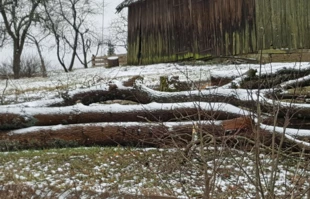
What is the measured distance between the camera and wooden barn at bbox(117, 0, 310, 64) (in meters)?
15.8

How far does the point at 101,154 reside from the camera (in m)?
7.07

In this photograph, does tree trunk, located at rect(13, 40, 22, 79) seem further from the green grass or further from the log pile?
the green grass

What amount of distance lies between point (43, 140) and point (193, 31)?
12431 mm

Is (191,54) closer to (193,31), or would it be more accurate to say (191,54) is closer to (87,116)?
(193,31)

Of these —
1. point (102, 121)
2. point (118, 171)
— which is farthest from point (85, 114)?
point (118, 171)

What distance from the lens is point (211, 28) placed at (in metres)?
18.0

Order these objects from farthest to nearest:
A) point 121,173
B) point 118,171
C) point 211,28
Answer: point 211,28, point 118,171, point 121,173

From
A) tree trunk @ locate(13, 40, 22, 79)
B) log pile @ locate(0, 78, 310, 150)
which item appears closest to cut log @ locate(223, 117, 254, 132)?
log pile @ locate(0, 78, 310, 150)

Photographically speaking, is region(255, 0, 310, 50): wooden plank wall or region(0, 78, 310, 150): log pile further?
region(255, 0, 310, 50): wooden plank wall

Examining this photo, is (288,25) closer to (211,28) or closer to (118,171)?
(211,28)

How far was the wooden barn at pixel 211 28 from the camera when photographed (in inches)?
621

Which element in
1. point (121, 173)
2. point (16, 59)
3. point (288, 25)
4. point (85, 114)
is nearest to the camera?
point (121, 173)

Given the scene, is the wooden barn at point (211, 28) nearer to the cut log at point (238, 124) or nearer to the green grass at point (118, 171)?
the cut log at point (238, 124)

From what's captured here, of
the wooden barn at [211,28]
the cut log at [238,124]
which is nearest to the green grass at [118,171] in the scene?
the cut log at [238,124]
